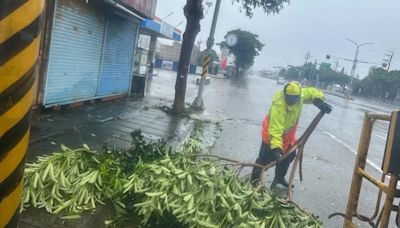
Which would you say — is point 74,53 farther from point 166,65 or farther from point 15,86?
point 166,65

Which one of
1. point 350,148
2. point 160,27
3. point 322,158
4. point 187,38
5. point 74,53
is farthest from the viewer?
point 160,27

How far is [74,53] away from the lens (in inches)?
Answer: 401

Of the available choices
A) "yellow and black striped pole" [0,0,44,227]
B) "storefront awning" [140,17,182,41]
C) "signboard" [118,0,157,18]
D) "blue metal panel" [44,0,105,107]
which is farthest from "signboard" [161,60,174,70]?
"yellow and black striped pole" [0,0,44,227]

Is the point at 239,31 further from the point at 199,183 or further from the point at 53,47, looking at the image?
the point at 199,183

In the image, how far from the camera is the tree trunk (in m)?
12.7

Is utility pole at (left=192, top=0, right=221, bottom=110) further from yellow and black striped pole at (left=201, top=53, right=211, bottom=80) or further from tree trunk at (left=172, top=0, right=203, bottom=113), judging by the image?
tree trunk at (left=172, top=0, right=203, bottom=113)

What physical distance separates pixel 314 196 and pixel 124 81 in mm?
9663

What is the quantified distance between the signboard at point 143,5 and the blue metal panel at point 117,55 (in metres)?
0.67

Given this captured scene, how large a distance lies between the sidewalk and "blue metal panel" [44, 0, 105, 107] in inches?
18.3

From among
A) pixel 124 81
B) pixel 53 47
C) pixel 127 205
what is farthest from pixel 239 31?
pixel 127 205

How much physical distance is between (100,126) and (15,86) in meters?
7.35

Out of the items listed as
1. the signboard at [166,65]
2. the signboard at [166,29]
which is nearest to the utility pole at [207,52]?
the signboard at [166,29]

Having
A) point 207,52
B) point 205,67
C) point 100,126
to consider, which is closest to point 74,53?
point 100,126

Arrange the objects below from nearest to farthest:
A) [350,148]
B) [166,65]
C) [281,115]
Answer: [281,115]
[350,148]
[166,65]
